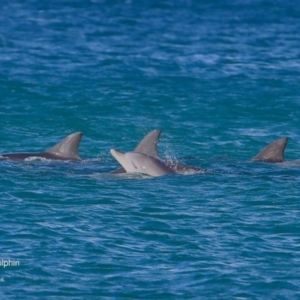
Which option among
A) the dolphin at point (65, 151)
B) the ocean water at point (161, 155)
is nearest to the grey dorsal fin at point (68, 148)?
the dolphin at point (65, 151)

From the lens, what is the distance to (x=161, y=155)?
96.4 ft

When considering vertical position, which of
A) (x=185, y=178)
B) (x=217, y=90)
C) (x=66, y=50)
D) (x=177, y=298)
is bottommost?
(x=177, y=298)

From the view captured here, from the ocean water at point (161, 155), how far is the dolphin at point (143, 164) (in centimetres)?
31

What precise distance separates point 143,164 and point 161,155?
169 inches

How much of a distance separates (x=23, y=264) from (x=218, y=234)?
13.1ft

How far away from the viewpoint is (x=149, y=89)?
128ft

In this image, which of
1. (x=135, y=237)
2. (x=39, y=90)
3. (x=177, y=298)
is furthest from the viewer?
(x=39, y=90)

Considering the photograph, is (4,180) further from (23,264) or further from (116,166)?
(23,264)

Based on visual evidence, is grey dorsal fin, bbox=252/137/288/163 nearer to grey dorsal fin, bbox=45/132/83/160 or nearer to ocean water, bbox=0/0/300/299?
ocean water, bbox=0/0/300/299

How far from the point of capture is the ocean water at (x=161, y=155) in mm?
18016

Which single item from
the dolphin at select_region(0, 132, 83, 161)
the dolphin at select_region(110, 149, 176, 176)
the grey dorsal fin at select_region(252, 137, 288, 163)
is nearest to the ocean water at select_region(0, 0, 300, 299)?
the dolphin at select_region(110, 149, 176, 176)

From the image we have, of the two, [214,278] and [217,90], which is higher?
[217,90]

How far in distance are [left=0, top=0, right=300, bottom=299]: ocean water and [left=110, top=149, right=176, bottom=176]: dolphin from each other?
12.2 inches

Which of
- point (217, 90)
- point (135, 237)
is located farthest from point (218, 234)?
point (217, 90)
